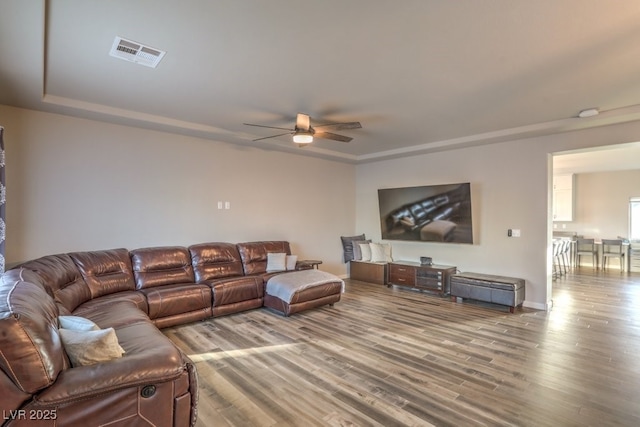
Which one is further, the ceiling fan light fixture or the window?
the window

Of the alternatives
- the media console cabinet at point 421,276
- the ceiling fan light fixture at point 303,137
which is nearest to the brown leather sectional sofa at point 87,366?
the ceiling fan light fixture at point 303,137

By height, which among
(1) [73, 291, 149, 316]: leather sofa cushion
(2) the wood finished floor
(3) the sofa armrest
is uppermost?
(3) the sofa armrest

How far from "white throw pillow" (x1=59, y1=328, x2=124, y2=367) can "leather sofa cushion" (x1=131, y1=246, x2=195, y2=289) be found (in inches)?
99.1

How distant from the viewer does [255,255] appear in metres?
5.36

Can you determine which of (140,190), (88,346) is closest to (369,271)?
(140,190)

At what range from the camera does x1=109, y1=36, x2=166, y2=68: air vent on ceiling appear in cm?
249

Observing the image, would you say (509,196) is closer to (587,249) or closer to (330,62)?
(330,62)

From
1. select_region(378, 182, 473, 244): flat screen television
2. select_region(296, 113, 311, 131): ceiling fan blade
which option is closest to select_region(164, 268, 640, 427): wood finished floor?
select_region(378, 182, 473, 244): flat screen television

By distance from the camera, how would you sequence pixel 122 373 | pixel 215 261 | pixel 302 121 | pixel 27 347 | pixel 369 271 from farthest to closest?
pixel 369 271, pixel 215 261, pixel 302 121, pixel 122 373, pixel 27 347

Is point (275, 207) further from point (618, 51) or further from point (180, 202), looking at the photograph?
point (618, 51)

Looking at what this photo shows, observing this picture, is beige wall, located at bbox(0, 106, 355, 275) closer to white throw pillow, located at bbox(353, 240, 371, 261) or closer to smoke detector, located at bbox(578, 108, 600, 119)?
white throw pillow, located at bbox(353, 240, 371, 261)

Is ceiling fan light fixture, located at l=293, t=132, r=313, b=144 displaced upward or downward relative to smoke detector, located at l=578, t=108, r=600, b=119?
downward

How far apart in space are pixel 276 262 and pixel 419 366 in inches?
117

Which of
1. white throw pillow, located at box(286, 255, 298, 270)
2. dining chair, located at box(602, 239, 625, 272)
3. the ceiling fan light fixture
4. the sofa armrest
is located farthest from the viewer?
dining chair, located at box(602, 239, 625, 272)
